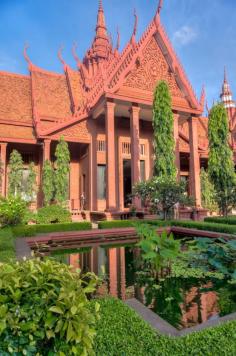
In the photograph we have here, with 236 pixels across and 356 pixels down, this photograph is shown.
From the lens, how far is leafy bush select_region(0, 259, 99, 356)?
147cm

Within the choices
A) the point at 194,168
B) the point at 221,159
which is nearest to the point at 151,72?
the point at 194,168

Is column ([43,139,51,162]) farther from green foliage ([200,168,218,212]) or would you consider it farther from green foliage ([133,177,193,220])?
green foliage ([200,168,218,212])

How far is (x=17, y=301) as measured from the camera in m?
1.54

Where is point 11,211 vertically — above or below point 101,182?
below

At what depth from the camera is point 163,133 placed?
14.1 meters

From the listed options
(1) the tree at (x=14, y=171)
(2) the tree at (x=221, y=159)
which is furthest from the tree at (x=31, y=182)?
(2) the tree at (x=221, y=159)

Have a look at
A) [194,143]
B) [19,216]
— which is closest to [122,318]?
[19,216]

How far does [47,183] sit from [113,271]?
10133 mm

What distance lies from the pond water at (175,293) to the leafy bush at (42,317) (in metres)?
2.11

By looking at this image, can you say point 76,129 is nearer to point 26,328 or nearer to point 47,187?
point 47,187

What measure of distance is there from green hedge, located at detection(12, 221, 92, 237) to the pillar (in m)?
2.72

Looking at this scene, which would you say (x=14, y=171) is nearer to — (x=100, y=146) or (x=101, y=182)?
(x=101, y=182)

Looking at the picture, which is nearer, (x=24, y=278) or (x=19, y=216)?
(x=24, y=278)

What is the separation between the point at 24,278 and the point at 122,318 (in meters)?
1.40
